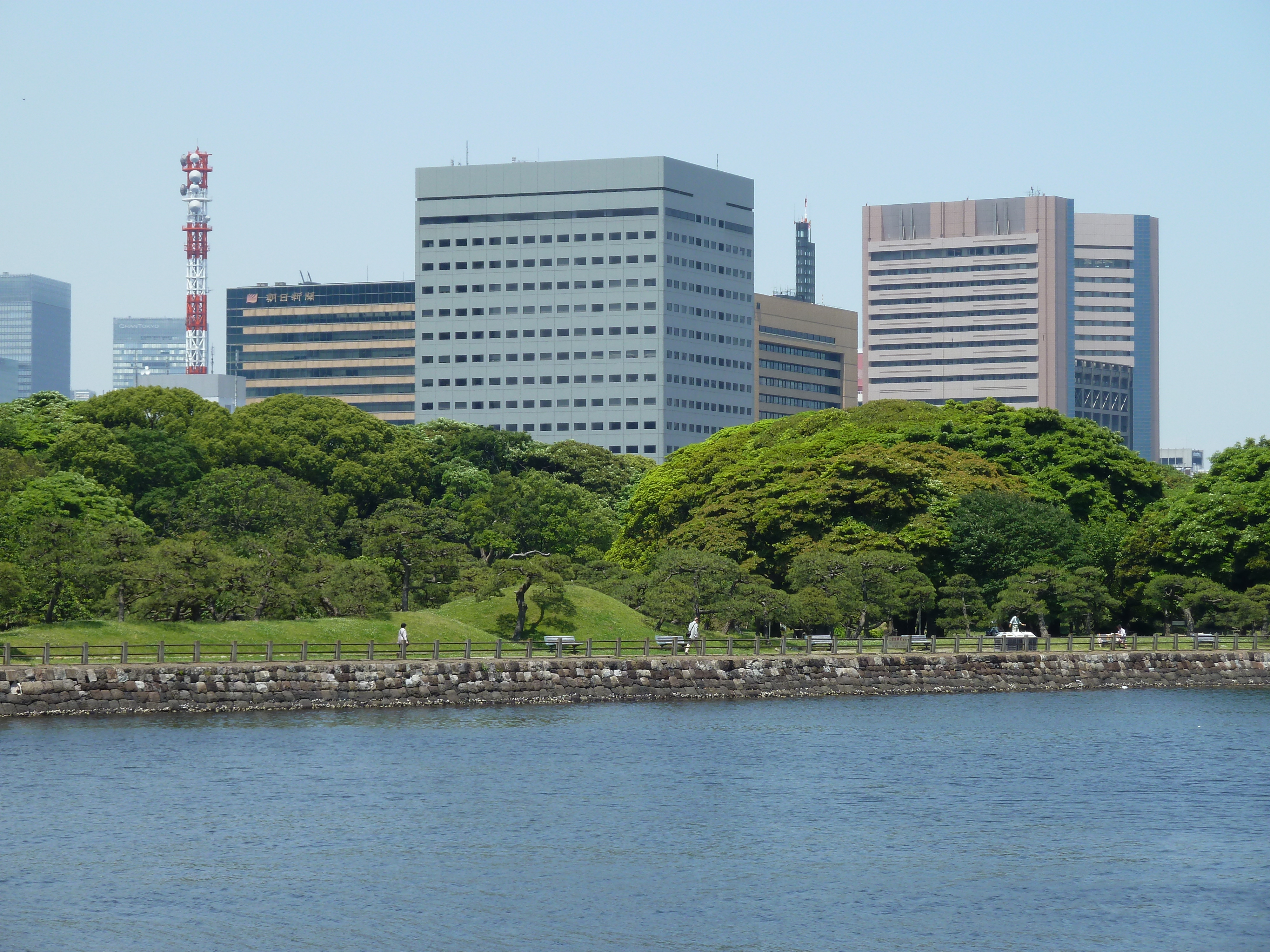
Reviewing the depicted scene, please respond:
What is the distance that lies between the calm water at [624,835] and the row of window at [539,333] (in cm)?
14143

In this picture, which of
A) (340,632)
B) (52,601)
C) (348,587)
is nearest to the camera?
(52,601)

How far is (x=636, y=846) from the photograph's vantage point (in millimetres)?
31969

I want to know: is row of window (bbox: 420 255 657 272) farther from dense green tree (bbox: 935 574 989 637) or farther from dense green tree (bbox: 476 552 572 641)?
dense green tree (bbox: 476 552 572 641)

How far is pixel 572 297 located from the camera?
19350cm

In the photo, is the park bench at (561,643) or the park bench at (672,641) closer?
the park bench at (561,643)

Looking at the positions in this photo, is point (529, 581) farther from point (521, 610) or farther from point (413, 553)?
point (413, 553)

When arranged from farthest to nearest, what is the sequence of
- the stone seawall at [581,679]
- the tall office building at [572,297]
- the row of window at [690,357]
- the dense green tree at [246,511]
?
the row of window at [690,357] → the tall office building at [572,297] → the dense green tree at [246,511] → the stone seawall at [581,679]

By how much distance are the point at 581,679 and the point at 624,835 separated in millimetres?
27099

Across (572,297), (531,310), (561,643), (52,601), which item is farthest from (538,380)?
(52,601)

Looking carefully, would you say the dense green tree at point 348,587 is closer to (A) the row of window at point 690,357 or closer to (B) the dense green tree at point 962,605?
(B) the dense green tree at point 962,605

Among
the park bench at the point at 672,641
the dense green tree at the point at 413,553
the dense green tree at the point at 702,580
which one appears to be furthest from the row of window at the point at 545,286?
the park bench at the point at 672,641

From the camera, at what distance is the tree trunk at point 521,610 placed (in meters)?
64.1

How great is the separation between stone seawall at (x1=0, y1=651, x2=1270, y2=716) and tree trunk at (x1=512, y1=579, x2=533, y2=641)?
168 inches

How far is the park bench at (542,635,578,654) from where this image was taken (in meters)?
61.6
